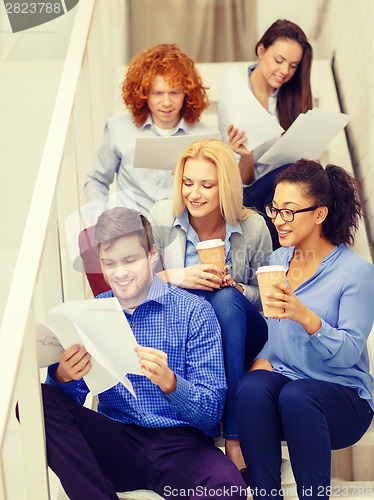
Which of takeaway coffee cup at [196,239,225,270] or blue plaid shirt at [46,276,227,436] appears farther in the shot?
takeaway coffee cup at [196,239,225,270]

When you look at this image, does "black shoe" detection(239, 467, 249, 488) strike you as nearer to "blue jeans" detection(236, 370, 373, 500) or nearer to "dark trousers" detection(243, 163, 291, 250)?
"blue jeans" detection(236, 370, 373, 500)

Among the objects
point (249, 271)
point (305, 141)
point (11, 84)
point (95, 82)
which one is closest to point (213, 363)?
point (249, 271)

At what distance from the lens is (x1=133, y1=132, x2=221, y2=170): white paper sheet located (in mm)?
1853

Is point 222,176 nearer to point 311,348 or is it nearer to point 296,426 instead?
point 311,348

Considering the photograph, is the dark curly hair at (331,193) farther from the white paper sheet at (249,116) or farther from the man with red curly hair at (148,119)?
the man with red curly hair at (148,119)

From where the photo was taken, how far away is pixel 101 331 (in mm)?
1306

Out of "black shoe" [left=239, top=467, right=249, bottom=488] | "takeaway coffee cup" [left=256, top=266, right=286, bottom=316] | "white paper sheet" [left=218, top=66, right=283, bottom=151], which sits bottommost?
"black shoe" [left=239, top=467, right=249, bottom=488]

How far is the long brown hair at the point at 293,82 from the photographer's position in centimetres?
221

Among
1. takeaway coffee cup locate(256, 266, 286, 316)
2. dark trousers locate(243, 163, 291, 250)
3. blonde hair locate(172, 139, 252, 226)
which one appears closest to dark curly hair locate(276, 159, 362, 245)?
blonde hair locate(172, 139, 252, 226)

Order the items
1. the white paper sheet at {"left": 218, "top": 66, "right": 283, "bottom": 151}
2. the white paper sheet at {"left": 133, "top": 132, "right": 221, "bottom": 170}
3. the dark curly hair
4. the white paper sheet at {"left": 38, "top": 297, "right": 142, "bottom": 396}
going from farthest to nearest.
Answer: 1. the white paper sheet at {"left": 218, "top": 66, "right": 283, "bottom": 151}
2. the white paper sheet at {"left": 133, "top": 132, "right": 221, "bottom": 170}
3. the dark curly hair
4. the white paper sheet at {"left": 38, "top": 297, "right": 142, "bottom": 396}

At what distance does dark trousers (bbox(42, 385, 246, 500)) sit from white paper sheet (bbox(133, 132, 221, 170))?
727 mm

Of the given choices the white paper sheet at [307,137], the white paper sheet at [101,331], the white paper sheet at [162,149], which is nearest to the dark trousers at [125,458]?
the white paper sheet at [101,331]

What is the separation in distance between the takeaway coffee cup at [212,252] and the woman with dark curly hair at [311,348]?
140 mm

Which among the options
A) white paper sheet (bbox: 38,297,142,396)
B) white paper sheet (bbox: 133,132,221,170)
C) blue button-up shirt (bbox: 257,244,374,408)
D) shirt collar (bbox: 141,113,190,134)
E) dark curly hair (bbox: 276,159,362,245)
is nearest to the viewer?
white paper sheet (bbox: 38,297,142,396)
